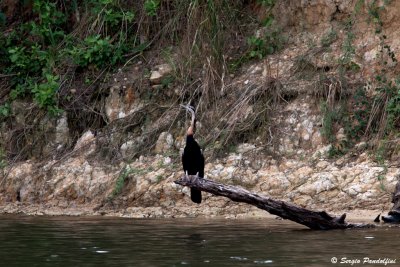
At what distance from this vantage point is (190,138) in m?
11.8

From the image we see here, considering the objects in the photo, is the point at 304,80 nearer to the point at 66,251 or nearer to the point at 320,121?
the point at 320,121

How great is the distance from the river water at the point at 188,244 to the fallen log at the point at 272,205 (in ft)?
0.49

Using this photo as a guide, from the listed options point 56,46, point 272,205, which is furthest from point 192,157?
point 56,46

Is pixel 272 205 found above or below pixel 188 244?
above

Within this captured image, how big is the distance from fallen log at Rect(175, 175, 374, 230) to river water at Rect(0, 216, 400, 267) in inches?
5.9

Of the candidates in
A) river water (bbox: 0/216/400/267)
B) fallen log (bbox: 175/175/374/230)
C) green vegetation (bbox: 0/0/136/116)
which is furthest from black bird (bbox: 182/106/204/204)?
green vegetation (bbox: 0/0/136/116)

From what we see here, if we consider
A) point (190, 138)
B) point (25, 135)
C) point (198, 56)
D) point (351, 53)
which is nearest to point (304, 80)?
point (351, 53)

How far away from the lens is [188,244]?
30.3 feet

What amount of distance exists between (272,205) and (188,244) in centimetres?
105

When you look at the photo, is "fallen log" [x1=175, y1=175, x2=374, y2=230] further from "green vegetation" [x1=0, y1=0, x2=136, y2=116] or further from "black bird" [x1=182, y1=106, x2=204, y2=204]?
"green vegetation" [x1=0, y1=0, x2=136, y2=116]

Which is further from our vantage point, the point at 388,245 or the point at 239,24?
the point at 239,24

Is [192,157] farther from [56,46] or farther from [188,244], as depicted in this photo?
[56,46]

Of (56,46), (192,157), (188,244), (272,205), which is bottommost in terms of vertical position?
(188,244)

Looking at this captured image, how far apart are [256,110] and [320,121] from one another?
973mm
